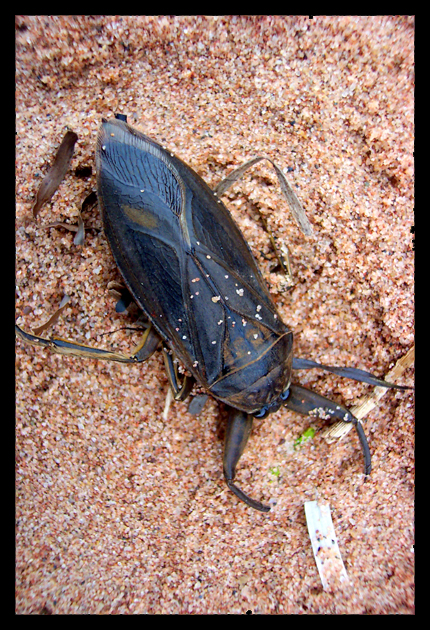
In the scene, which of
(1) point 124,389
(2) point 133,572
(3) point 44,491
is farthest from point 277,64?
(2) point 133,572

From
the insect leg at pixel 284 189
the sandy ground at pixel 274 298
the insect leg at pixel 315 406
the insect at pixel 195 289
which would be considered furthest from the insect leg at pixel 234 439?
the insect leg at pixel 284 189

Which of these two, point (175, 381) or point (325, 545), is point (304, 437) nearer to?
point (325, 545)

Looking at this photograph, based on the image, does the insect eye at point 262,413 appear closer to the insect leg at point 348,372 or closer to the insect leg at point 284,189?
the insect leg at point 348,372

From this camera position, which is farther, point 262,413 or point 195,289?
Result: point 262,413

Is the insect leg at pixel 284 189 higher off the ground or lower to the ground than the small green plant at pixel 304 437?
higher

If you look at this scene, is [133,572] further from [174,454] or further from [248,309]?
[248,309]

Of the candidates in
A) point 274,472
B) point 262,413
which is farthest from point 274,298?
point 274,472
